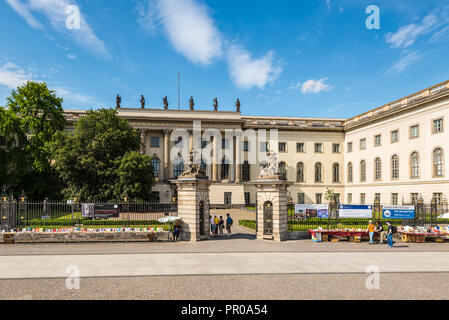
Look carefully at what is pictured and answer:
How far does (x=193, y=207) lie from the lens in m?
22.6

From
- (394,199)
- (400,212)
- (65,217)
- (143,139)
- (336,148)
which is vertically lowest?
(394,199)

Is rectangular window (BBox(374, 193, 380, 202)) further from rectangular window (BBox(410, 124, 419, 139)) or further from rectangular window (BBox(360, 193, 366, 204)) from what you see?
rectangular window (BBox(410, 124, 419, 139))

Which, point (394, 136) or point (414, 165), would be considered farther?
point (394, 136)

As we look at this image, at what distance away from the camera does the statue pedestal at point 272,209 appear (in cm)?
2292

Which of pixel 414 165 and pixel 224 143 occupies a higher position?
pixel 224 143

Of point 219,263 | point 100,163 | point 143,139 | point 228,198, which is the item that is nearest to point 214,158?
point 228,198

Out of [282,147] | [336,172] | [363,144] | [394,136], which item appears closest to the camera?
[394,136]

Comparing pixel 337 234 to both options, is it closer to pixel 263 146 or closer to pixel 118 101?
pixel 263 146

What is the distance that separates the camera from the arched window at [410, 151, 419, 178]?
44188 millimetres

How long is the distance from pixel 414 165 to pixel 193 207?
1410 inches

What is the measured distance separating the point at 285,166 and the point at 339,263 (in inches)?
1904

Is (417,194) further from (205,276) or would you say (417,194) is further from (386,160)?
(205,276)

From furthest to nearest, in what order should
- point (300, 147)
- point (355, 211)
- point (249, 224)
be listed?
1. point (300, 147)
2. point (249, 224)
3. point (355, 211)

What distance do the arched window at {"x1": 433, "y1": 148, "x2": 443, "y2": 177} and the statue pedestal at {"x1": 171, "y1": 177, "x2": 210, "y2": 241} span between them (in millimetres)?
32569
